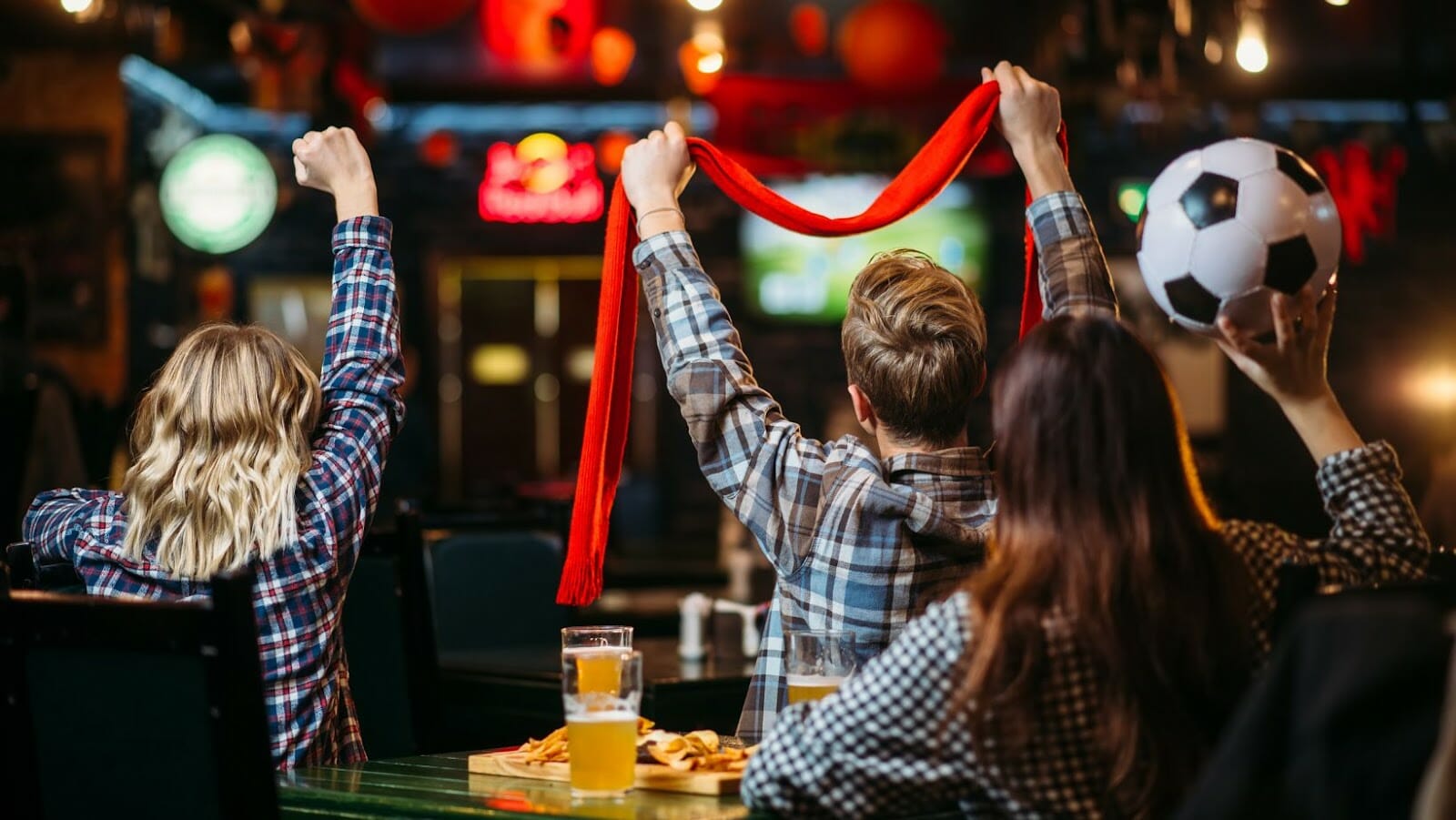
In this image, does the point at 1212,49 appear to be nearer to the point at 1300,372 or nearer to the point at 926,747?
the point at 1300,372

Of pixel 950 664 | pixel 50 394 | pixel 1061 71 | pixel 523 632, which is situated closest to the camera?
pixel 950 664

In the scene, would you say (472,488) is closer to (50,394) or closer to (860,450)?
(50,394)

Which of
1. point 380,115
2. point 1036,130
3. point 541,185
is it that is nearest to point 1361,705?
point 1036,130

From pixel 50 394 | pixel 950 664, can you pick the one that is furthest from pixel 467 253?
pixel 950 664

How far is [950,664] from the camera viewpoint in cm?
146

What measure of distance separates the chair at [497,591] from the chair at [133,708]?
227 centimetres

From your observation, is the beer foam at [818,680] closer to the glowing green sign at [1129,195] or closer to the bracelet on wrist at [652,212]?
the bracelet on wrist at [652,212]

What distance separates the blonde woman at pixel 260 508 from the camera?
2.08 m

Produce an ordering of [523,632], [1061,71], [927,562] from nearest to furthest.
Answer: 1. [927,562]
2. [523,632]
3. [1061,71]

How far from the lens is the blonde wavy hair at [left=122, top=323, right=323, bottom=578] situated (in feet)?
6.81

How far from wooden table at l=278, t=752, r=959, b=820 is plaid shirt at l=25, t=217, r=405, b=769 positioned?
195mm

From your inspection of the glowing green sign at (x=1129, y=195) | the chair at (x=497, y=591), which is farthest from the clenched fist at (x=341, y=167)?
the glowing green sign at (x=1129, y=195)

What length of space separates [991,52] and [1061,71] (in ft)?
3.46

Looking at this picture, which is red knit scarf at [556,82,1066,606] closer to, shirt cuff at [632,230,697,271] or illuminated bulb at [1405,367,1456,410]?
shirt cuff at [632,230,697,271]
